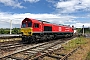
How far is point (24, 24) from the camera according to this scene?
71.6 ft

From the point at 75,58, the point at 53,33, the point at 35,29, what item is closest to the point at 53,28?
the point at 53,33

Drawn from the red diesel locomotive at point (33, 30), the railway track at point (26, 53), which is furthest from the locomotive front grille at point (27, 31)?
the railway track at point (26, 53)

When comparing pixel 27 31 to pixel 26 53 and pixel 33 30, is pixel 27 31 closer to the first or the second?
pixel 33 30

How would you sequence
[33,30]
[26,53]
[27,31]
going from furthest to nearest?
Result: [27,31]
[33,30]
[26,53]

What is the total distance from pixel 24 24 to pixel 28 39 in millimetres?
2380

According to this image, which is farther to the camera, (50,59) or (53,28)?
(53,28)

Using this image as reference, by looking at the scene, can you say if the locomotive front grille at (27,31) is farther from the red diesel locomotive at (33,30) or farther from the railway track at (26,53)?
the railway track at (26,53)

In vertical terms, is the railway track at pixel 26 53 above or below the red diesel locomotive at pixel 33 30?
below

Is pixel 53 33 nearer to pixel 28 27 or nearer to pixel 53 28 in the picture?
pixel 53 28

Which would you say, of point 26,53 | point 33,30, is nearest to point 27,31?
point 33,30

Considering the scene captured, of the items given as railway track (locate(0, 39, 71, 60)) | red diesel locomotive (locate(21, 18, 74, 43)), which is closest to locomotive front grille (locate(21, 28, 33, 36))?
red diesel locomotive (locate(21, 18, 74, 43))

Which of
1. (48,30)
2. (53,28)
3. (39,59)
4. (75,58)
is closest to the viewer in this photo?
(39,59)

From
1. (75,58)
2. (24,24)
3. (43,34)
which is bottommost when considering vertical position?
(75,58)

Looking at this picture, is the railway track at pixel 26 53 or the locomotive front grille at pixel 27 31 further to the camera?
the locomotive front grille at pixel 27 31
